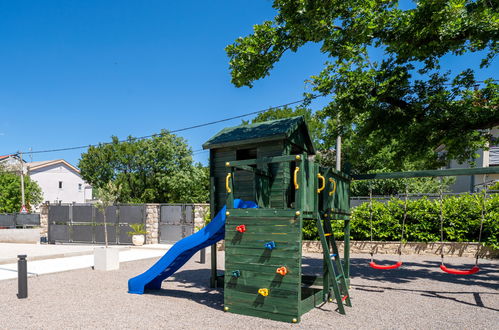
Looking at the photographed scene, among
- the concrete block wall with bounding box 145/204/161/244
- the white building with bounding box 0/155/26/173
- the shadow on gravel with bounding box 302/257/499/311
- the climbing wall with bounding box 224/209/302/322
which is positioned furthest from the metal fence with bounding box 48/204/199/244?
the white building with bounding box 0/155/26/173

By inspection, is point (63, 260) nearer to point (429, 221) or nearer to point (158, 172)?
point (429, 221)

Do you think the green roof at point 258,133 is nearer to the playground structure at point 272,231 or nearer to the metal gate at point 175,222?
the playground structure at point 272,231

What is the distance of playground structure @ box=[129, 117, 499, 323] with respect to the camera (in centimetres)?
637

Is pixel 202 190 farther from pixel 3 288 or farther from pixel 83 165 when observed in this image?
pixel 3 288

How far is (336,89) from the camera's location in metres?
10.3

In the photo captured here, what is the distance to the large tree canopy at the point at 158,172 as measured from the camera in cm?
4194

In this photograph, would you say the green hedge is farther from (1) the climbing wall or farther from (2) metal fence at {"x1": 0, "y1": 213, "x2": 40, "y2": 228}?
(2) metal fence at {"x1": 0, "y1": 213, "x2": 40, "y2": 228}

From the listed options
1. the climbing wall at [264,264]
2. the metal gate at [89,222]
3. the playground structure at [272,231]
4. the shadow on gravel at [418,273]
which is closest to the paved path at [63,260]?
the metal gate at [89,222]

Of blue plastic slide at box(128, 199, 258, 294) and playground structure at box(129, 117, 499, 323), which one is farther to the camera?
blue plastic slide at box(128, 199, 258, 294)

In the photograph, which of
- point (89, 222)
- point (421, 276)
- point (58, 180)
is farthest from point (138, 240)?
point (58, 180)

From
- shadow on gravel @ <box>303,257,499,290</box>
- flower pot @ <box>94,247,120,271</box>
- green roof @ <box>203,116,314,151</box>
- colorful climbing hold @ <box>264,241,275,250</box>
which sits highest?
green roof @ <box>203,116,314,151</box>

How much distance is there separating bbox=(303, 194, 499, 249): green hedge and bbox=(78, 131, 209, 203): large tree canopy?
1097 inches

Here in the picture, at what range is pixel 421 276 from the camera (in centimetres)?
1065

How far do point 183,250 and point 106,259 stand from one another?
527 centimetres
